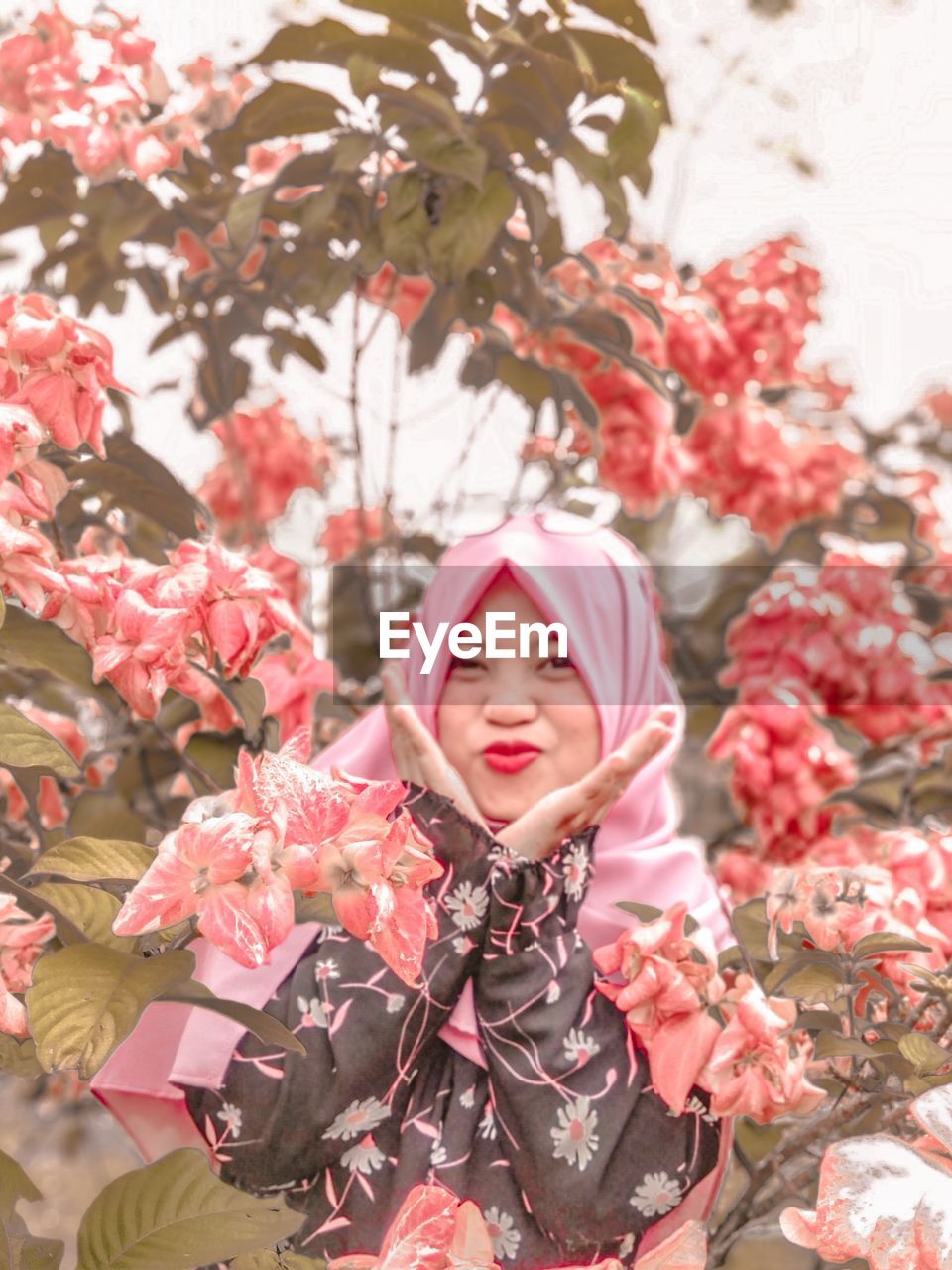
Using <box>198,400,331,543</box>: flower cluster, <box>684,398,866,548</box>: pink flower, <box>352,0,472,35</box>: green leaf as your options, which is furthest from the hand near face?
<box>198,400,331,543</box>: flower cluster

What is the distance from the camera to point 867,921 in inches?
31.3

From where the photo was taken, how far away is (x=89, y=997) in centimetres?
57

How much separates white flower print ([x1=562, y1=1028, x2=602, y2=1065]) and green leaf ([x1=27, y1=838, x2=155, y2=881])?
1.18 ft

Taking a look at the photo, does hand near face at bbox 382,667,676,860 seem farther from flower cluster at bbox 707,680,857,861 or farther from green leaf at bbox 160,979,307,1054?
flower cluster at bbox 707,680,857,861

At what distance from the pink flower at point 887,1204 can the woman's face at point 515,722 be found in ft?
1.30

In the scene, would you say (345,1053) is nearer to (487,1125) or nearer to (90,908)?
(487,1125)

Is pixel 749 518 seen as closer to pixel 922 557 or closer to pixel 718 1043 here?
pixel 922 557

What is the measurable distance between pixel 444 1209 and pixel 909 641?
1.05 m

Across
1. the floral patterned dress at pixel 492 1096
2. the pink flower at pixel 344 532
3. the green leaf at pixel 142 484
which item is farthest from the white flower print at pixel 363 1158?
the pink flower at pixel 344 532

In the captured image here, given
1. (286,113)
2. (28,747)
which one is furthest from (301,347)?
(28,747)

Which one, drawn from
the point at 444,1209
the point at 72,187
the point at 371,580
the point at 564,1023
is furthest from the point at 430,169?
the point at 444,1209

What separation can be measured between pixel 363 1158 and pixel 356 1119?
0.03 meters

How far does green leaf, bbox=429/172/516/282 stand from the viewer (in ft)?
3.47

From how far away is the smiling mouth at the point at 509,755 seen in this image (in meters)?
0.97
